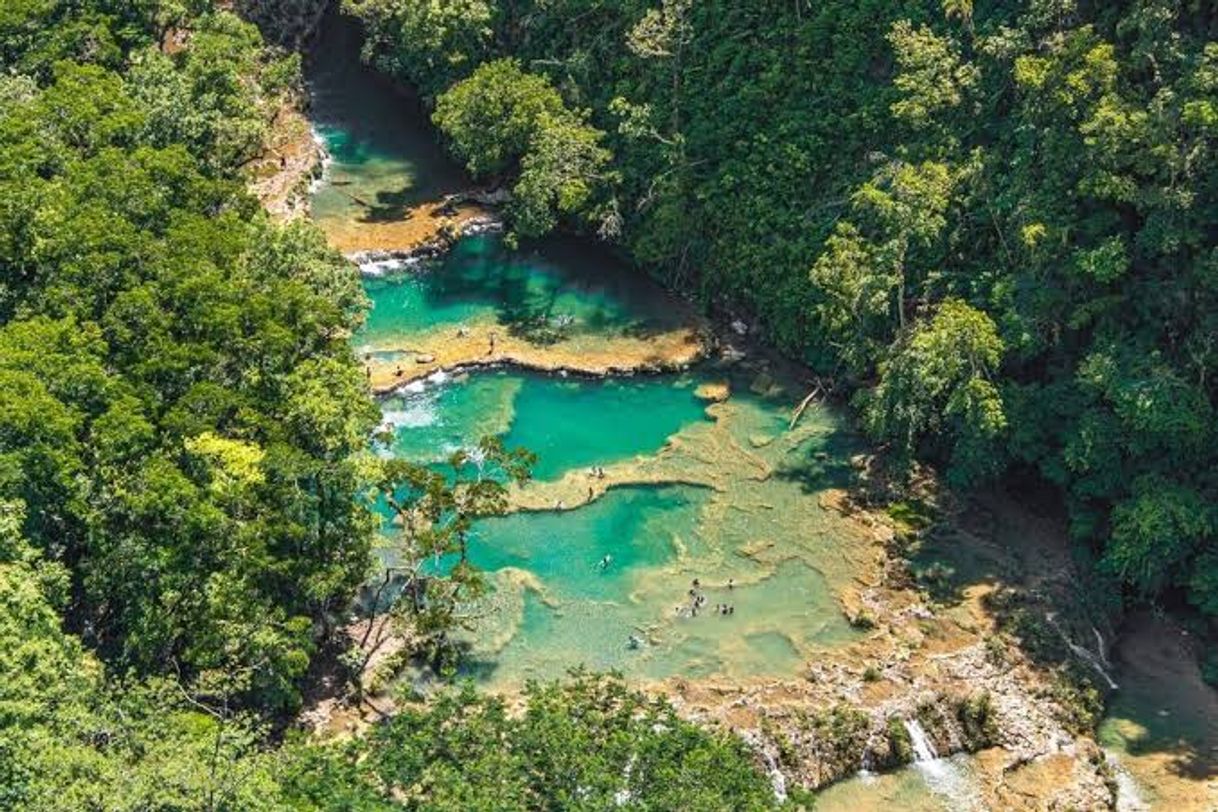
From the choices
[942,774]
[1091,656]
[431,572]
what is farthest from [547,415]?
[1091,656]

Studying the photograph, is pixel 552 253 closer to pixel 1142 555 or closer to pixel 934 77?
pixel 934 77

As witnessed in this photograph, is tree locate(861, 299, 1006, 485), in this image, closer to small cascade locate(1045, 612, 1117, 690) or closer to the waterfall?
small cascade locate(1045, 612, 1117, 690)

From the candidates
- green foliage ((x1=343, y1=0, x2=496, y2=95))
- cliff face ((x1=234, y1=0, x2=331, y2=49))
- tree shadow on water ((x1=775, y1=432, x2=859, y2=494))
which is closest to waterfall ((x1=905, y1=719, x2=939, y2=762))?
tree shadow on water ((x1=775, y1=432, x2=859, y2=494))

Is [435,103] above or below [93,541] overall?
above

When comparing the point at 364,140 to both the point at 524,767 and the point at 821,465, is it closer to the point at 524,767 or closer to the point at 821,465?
the point at 821,465

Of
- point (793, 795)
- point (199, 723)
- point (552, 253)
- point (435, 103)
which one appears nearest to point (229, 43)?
point (435, 103)

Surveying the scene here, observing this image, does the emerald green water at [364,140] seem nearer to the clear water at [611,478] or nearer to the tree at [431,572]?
the clear water at [611,478]
